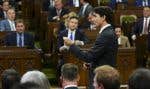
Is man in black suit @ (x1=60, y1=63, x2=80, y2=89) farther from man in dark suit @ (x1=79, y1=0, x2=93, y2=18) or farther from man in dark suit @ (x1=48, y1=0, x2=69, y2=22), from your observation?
man in dark suit @ (x1=79, y1=0, x2=93, y2=18)

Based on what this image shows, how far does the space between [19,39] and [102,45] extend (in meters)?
4.04

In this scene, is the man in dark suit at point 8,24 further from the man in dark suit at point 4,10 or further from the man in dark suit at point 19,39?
the man in dark suit at point 4,10

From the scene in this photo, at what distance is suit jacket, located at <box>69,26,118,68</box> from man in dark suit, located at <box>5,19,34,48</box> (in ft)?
12.6

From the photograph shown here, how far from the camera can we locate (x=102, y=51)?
4.73 meters

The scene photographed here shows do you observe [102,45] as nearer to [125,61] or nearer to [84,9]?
[125,61]

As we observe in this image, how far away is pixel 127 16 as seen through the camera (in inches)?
425

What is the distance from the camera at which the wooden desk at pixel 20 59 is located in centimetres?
755

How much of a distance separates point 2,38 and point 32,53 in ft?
4.05

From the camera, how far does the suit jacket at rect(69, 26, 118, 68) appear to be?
4.72 metres

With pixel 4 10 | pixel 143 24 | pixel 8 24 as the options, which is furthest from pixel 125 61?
pixel 4 10

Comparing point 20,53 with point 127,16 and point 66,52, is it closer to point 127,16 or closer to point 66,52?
point 66,52

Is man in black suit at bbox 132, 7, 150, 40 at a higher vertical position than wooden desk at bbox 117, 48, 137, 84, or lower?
higher

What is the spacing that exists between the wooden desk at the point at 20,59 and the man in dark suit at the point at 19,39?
33.1 inches

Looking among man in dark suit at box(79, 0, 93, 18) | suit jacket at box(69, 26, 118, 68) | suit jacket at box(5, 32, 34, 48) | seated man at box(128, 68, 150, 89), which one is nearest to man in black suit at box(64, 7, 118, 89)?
suit jacket at box(69, 26, 118, 68)
